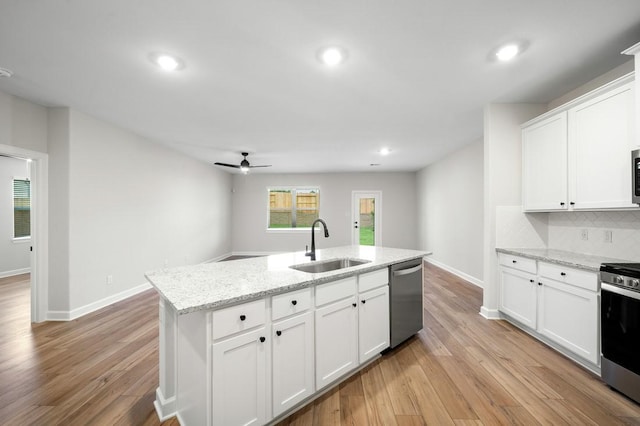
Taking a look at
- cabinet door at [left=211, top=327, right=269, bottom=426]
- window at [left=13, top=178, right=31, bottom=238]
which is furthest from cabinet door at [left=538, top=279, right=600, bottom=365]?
window at [left=13, top=178, right=31, bottom=238]

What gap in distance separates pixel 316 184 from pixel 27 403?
22.3 ft

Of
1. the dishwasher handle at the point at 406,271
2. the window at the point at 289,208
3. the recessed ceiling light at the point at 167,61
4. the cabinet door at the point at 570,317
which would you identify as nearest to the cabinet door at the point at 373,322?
the dishwasher handle at the point at 406,271

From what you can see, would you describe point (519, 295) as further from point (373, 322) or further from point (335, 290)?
point (335, 290)

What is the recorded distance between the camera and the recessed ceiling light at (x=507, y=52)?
2.00m

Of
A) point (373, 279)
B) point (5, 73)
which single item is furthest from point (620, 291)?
point (5, 73)

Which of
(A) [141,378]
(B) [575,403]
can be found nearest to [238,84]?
(A) [141,378]

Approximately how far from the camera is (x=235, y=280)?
169 cm

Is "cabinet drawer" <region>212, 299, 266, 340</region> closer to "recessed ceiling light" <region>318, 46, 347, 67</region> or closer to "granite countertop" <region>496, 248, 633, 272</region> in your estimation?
"recessed ceiling light" <region>318, 46, 347, 67</region>

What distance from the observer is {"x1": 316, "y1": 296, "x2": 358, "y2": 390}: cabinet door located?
5.87 feet

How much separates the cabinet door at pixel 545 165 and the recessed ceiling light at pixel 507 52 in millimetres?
982

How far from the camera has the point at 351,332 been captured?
202cm

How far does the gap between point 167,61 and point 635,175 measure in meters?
3.80

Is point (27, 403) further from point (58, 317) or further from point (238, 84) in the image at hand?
point (238, 84)

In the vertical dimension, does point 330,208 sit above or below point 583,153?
below
